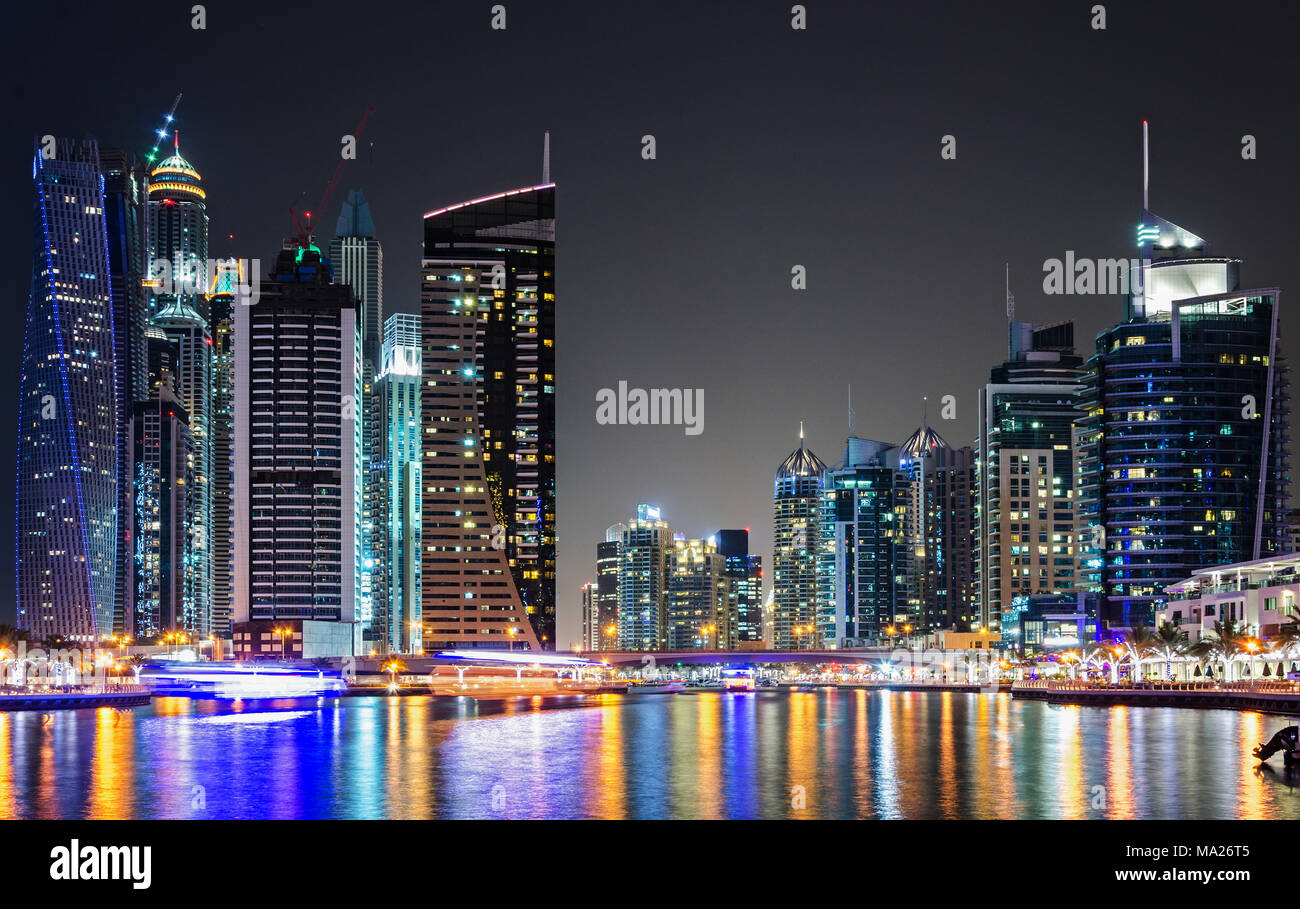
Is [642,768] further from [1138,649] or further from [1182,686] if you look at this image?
[1138,649]

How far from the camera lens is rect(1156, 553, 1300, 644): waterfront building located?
15762 centimetres

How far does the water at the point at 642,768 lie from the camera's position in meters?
55.8

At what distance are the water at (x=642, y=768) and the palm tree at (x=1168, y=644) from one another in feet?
122

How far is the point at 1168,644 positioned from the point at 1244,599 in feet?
35.9

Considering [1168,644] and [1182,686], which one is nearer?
[1182,686]

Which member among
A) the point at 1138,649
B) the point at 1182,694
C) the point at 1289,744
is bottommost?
the point at 1182,694

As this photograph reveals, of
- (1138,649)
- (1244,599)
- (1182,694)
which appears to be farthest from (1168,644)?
(1182,694)

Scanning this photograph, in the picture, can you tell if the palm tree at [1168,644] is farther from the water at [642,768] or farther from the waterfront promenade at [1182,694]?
the water at [642,768]

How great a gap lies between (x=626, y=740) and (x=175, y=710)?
244 ft

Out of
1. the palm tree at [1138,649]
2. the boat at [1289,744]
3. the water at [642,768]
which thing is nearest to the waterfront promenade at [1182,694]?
the palm tree at [1138,649]

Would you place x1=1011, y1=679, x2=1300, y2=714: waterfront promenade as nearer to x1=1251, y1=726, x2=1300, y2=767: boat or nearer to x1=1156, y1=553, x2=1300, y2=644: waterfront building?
x1=1156, y1=553, x2=1300, y2=644: waterfront building

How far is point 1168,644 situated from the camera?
166 metres
